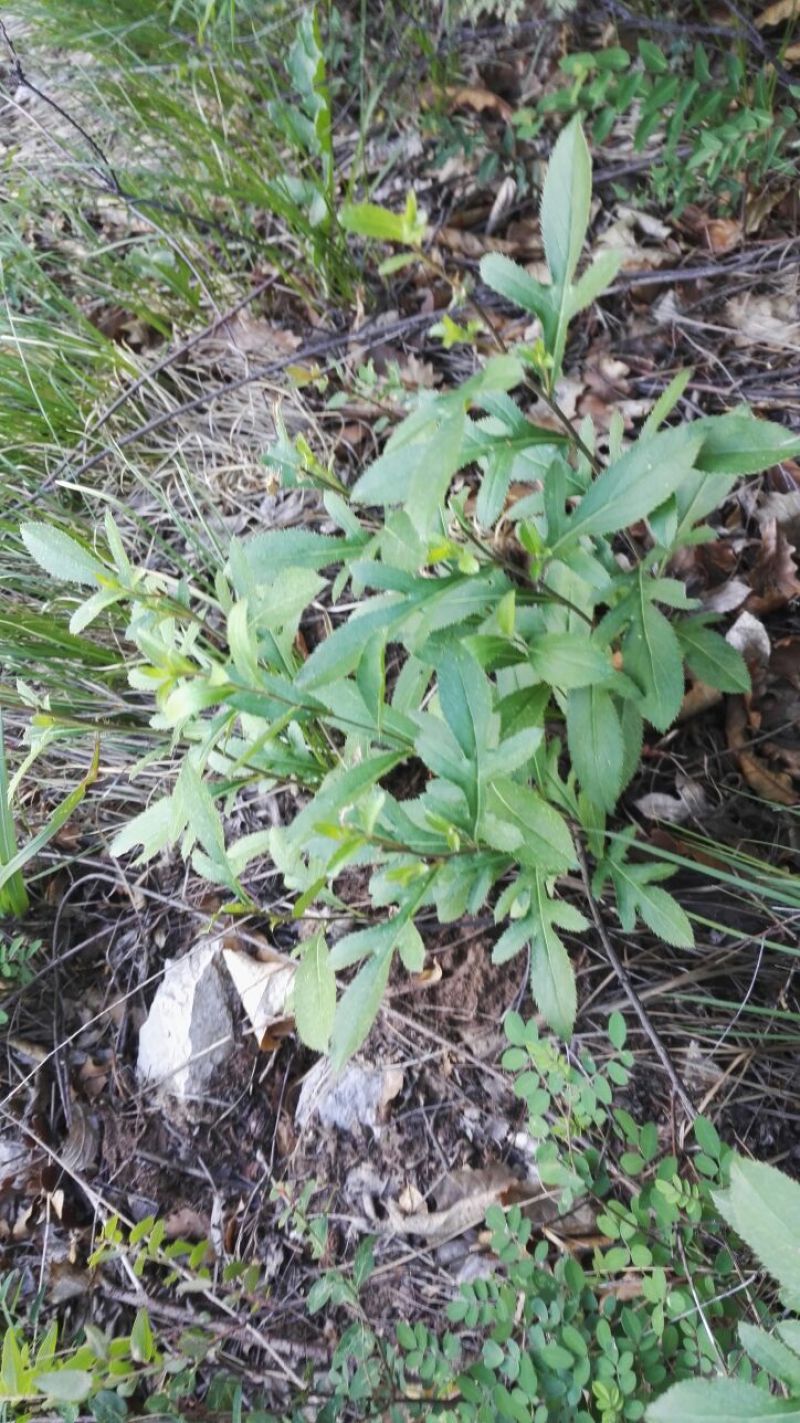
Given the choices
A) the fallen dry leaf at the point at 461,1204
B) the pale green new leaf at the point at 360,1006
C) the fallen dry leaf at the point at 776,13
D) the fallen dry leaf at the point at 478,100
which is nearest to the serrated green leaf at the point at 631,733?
the pale green new leaf at the point at 360,1006

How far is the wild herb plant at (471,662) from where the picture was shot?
1308 mm

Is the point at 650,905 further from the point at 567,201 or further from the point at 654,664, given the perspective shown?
the point at 567,201

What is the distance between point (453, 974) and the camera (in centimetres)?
186

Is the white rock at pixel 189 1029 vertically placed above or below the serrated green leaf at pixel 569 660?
below

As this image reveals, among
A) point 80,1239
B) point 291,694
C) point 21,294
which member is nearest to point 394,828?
point 291,694

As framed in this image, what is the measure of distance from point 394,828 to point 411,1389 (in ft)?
2.82

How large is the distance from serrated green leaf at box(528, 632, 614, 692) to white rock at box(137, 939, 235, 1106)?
1.05 metres

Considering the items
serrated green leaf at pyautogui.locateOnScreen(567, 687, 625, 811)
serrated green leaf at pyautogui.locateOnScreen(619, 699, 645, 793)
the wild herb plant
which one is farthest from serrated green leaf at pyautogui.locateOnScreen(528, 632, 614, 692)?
serrated green leaf at pyautogui.locateOnScreen(619, 699, 645, 793)

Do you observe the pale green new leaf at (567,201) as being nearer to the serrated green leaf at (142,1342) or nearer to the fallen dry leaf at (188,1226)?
the serrated green leaf at (142,1342)

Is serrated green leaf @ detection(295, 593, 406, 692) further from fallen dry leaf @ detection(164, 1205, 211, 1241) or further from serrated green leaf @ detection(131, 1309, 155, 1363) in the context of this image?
fallen dry leaf @ detection(164, 1205, 211, 1241)

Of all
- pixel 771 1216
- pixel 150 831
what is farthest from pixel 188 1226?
pixel 771 1216

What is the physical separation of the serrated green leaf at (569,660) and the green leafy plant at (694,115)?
4.59 ft

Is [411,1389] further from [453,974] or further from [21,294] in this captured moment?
[21,294]

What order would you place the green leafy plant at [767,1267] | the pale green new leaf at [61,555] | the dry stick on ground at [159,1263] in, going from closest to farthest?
the green leafy plant at [767,1267] < the pale green new leaf at [61,555] < the dry stick on ground at [159,1263]
